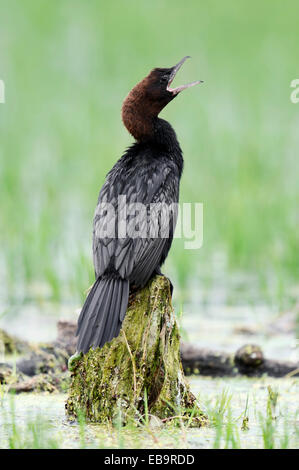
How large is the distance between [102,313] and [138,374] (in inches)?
15.2

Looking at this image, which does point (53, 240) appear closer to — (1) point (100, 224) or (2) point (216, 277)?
(2) point (216, 277)

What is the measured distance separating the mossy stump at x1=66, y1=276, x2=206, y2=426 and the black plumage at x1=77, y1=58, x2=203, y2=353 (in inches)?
6.3

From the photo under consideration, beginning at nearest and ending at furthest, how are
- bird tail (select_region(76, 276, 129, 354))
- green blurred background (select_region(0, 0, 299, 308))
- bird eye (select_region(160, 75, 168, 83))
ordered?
bird tail (select_region(76, 276, 129, 354))
bird eye (select_region(160, 75, 168, 83))
green blurred background (select_region(0, 0, 299, 308))

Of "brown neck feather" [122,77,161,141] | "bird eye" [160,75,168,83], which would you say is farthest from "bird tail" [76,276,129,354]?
"bird eye" [160,75,168,83]

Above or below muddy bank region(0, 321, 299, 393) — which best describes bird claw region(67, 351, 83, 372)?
above

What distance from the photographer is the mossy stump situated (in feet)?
15.2

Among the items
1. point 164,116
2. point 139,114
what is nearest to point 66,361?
point 139,114

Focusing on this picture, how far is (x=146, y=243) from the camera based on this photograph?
16.4ft

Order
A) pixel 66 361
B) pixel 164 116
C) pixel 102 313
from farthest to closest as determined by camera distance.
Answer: pixel 164 116 < pixel 66 361 < pixel 102 313

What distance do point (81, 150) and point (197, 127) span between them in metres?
1.93

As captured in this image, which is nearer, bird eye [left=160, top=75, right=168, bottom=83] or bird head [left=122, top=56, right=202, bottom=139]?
bird head [left=122, top=56, right=202, bottom=139]

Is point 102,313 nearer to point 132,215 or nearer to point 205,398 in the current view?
point 132,215

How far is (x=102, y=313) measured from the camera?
4.56 m

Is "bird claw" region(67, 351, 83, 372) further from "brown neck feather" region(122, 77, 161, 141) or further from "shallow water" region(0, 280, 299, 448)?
"brown neck feather" region(122, 77, 161, 141)
